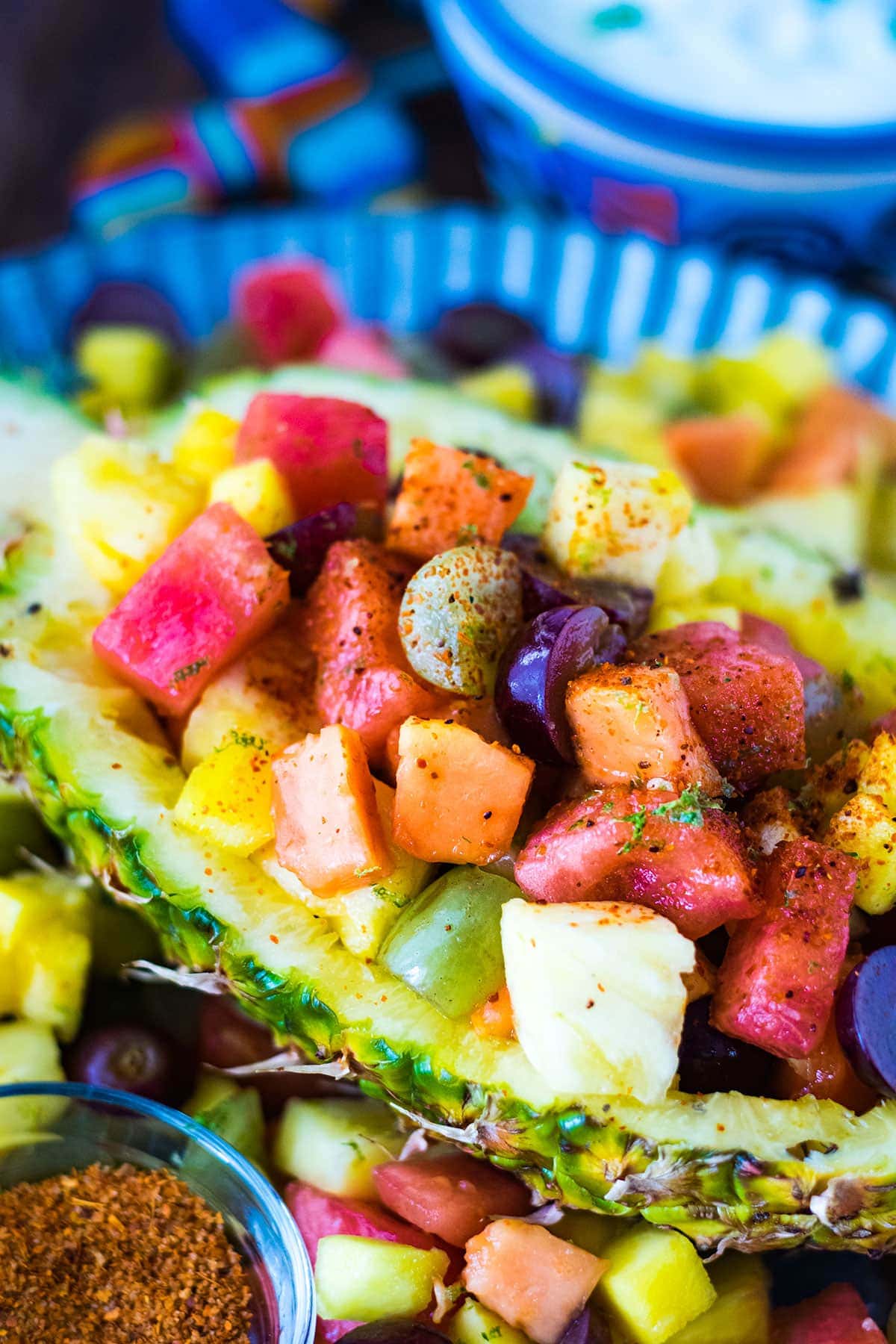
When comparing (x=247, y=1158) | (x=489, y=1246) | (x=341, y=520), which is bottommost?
(x=247, y=1158)

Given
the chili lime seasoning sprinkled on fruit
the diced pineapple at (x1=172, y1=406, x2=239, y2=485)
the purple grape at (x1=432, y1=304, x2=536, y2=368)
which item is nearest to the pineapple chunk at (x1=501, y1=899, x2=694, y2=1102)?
the chili lime seasoning sprinkled on fruit

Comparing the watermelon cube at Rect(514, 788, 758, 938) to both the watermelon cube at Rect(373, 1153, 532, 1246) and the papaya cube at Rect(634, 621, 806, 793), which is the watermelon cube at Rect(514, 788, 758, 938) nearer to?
the papaya cube at Rect(634, 621, 806, 793)

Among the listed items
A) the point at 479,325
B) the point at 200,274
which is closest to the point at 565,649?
the point at 479,325

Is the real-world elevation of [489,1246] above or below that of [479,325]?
below

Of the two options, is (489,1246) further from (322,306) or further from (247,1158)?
(322,306)

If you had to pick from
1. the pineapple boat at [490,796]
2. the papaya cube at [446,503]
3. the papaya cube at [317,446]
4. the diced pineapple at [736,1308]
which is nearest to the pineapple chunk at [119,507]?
the pineapple boat at [490,796]

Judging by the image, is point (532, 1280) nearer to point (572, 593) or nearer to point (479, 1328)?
point (479, 1328)

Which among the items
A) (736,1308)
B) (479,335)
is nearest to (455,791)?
(736,1308)

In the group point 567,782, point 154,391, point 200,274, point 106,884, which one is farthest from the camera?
point 200,274
